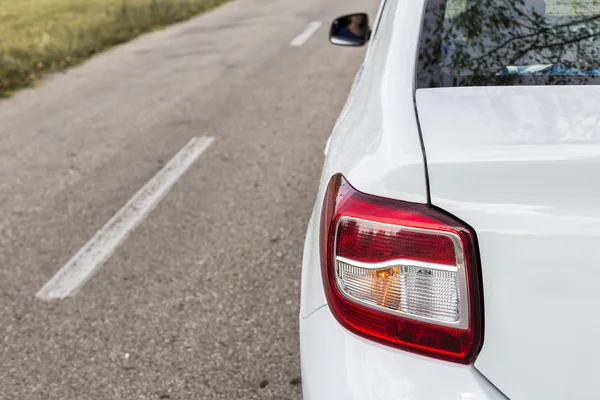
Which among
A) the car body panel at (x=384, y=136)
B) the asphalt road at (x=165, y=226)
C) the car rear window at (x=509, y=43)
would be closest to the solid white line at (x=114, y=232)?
the asphalt road at (x=165, y=226)

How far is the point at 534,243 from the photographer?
52.4 inches

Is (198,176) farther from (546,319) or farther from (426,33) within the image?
(546,319)

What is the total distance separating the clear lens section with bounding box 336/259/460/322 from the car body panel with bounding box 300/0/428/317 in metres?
0.15

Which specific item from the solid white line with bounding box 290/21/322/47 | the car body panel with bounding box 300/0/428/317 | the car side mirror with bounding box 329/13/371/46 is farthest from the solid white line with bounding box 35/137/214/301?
the solid white line with bounding box 290/21/322/47

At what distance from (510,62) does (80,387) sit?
2.12m

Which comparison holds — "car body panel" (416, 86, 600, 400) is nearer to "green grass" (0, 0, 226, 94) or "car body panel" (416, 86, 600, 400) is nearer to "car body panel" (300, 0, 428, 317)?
"car body panel" (300, 0, 428, 317)

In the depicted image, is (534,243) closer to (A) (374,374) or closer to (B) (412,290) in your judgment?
(B) (412,290)

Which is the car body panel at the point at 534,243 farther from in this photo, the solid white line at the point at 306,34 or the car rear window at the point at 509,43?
the solid white line at the point at 306,34

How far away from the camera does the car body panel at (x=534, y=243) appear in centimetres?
132

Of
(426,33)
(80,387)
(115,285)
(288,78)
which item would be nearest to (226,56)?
(288,78)

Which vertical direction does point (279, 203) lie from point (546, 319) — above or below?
below

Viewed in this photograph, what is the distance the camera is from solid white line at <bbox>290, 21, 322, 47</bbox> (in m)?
11.1

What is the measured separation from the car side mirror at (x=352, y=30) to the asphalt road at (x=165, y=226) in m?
1.14

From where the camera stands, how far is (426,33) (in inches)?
81.7
